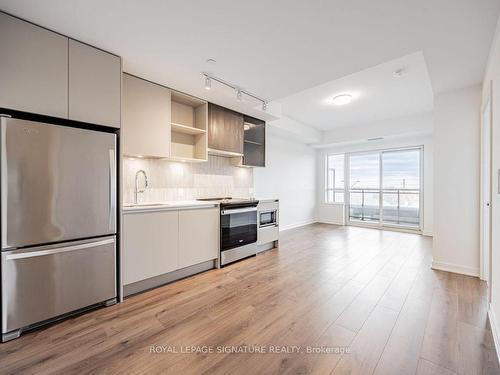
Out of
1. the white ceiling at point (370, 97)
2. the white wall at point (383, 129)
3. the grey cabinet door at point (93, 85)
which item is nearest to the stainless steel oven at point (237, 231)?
the grey cabinet door at point (93, 85)

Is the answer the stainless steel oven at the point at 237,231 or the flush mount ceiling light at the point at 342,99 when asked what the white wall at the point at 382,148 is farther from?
the stainless steel oven at the point at 237,231

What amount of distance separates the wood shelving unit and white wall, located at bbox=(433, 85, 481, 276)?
3.30 m

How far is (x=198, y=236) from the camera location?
115 inches

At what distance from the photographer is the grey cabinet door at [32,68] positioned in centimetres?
168

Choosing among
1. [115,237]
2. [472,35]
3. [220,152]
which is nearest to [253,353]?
[115,237]

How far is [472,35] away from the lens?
1.92m

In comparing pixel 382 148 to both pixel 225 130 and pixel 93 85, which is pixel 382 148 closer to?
pixel 225 130

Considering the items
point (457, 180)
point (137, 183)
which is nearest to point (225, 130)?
point (137, 183)

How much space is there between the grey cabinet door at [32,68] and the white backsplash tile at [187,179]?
3.50ft

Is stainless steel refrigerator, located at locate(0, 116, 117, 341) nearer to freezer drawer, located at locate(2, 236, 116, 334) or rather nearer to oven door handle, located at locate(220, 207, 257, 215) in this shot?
freezer drawer, located at locate(2, 236, 116, 334)

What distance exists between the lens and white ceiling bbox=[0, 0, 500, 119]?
164cm

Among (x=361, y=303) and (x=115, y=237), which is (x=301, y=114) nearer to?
(x=361, y=303)

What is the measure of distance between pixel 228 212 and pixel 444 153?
307 centimetres

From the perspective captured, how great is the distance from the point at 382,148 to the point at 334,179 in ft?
5.21
